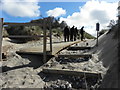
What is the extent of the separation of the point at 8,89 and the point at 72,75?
6.30 feet

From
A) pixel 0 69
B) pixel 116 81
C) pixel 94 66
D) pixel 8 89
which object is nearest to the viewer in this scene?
pixel 116 81

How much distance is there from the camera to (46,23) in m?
6.12

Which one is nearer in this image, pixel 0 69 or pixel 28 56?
pixel 0 69

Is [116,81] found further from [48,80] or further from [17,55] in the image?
[17,55]

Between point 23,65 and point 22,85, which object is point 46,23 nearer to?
point 23,65

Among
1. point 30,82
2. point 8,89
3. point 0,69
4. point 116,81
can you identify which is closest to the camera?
point 116,81

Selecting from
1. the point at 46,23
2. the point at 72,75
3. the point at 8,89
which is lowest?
the point at 8,89

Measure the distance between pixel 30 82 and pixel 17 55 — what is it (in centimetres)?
246

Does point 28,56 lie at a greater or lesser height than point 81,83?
greater

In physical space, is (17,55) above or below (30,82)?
above

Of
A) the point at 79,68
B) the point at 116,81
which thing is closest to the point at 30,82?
the point at 79,68

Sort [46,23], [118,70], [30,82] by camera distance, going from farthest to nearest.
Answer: [46,23] < [30,82] < [118,70]

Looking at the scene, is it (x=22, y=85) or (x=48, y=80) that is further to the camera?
(x=48, y=80)

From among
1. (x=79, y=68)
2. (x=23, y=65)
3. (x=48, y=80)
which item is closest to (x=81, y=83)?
(x=79, y=68)
